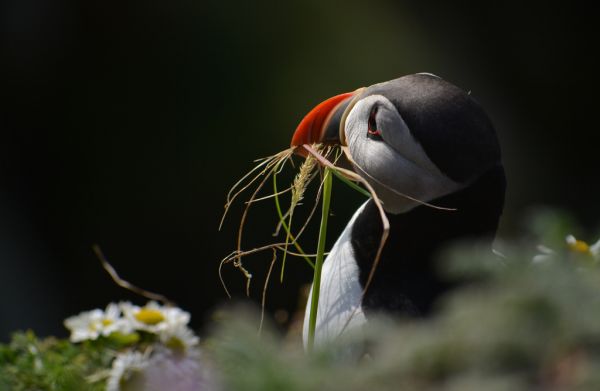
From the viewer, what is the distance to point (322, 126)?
172 cm

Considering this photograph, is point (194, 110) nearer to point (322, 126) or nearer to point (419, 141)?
point (322, 126)

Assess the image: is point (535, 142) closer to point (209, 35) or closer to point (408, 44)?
point (408, 44)

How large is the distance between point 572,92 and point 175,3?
1786 millimetres

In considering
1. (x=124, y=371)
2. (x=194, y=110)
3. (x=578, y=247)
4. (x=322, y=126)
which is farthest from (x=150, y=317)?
(x=194, y=110)

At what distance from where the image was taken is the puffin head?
4.85 feet

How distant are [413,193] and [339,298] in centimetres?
21

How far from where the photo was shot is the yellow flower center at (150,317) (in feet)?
5.17

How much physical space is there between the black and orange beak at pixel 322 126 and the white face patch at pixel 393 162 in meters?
0.08

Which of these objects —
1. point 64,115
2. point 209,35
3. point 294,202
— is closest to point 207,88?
point 209,35

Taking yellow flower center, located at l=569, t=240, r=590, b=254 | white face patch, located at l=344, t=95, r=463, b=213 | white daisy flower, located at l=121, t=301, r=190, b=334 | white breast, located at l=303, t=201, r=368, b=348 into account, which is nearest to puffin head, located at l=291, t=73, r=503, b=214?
white face patch, located at l=344, t=95, r=463, b=213

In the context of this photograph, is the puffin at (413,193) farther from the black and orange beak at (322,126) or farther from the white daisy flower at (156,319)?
the white daisy flower at (156,319)

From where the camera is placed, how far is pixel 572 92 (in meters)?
4.21

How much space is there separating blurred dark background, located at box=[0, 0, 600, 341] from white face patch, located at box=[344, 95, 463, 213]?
2.04 meters

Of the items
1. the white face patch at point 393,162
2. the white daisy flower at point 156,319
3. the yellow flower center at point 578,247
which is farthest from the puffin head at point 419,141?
the white daisy flower at point 156,319
